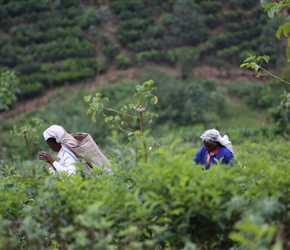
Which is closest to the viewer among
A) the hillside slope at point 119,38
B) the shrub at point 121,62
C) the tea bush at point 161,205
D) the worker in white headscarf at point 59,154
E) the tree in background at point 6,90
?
the tea bush at point 161,205

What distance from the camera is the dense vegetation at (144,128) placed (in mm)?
3145

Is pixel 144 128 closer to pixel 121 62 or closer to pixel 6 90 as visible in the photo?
pixel 6 90

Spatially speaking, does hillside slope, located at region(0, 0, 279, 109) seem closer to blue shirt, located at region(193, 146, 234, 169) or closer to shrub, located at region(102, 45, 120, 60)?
shrub, located at region(102, 45, 120, 60)

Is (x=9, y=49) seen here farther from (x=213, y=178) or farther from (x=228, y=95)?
(x=213, y=178)

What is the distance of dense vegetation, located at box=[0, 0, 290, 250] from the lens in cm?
314

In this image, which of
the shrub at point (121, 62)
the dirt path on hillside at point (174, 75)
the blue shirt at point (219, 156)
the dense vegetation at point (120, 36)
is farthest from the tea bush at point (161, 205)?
the shrub at point (121, 62)

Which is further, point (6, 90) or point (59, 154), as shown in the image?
point (6, 90)

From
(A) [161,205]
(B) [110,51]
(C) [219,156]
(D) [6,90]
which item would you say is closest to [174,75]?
(B) [110,51]

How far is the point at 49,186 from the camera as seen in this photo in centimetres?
325

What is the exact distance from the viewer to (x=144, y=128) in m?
11.0

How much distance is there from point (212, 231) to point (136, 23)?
28861mm

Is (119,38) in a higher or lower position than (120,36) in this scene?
lower

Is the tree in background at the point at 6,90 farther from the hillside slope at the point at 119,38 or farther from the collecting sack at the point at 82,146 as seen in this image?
the hillside slope at the point at 119,38

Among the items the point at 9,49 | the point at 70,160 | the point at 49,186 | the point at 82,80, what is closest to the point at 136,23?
the point at 82,80
